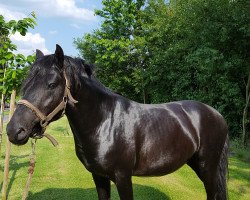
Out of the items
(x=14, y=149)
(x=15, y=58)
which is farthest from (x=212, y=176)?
(x=14, y=149)

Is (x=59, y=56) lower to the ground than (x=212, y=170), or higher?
higher

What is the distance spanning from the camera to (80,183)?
7125 mm

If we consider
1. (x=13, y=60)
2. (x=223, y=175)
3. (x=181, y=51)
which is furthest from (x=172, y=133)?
(x=181, y=51)

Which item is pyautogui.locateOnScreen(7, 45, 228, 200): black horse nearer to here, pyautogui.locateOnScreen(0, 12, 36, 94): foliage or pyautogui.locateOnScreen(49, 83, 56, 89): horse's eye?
pyautogui.locateOnScreen(49, 83, 56, 89): horse's eye

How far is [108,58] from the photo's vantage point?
29031 mm

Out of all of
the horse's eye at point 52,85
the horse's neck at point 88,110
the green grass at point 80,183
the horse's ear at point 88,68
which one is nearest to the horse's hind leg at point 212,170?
the horse's neck at point 88,110

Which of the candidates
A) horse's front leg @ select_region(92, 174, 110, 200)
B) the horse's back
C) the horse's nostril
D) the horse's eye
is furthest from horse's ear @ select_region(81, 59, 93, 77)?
horse's front leg @ select_region(92, 174, 110, 200)

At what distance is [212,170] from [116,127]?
1.69 m

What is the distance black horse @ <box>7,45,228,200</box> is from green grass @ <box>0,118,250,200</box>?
2.44 metres

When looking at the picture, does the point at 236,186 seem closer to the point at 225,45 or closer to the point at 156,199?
the point at 156,199

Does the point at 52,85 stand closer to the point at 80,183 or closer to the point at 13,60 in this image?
the point at 13,60

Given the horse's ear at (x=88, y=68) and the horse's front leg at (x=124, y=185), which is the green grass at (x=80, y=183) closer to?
the horse's front leg at (x=124, y=185)

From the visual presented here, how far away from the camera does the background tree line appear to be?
14891 millimetres

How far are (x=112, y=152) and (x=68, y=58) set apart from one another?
41.3 inches
